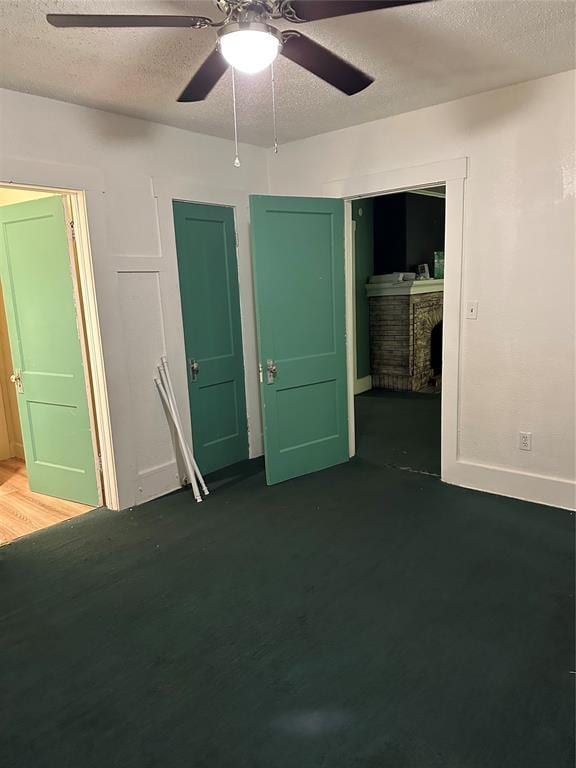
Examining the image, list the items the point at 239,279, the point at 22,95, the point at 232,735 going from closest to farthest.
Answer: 1. the point at 232,735
2. the point at 22,95
3. the point at 239,279

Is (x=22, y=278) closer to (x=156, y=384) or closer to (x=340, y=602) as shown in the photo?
(x=156, y=384)

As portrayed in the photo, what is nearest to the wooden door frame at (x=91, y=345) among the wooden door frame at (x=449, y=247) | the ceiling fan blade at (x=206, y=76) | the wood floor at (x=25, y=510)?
the wood floor at (x=25, y=510)

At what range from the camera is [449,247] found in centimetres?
346

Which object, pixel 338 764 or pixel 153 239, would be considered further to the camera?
pixel 153 239

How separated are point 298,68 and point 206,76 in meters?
0.78

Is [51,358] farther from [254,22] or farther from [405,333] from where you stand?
[405,333]

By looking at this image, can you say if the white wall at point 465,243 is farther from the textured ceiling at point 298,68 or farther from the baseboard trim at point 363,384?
the baseboard trim at point 363,384

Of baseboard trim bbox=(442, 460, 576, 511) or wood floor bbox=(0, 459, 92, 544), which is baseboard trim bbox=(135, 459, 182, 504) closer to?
wood floor bbox=(0, 459, 92, 544)

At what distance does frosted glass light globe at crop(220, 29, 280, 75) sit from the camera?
65.6 inches

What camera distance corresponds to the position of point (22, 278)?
140 inches

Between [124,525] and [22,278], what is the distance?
5.87 ft

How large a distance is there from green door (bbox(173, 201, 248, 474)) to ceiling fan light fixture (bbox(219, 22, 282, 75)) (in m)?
2.04

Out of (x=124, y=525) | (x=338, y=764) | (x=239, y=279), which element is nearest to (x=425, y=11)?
(x=239, y=279)

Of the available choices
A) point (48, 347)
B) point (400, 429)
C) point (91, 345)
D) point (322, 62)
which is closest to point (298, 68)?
point (322, 62)
